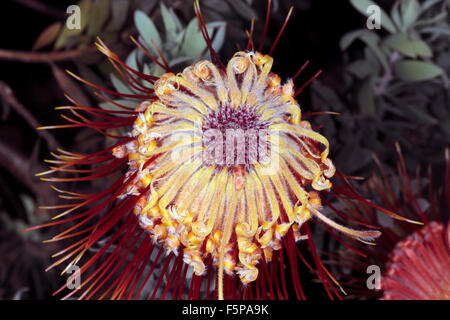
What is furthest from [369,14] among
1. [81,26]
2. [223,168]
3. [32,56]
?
[32,56]

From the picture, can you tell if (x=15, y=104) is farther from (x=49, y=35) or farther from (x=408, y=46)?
(x=408, y=46)

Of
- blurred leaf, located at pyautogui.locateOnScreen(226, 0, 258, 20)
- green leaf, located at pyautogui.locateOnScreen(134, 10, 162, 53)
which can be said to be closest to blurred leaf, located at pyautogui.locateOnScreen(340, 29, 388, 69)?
blurred leaf, located at pyautogui.locateOnScreen(226, 0, 258, 20)

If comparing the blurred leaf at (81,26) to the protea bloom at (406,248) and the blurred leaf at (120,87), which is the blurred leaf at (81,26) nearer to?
the blurred leaf at (120,87)

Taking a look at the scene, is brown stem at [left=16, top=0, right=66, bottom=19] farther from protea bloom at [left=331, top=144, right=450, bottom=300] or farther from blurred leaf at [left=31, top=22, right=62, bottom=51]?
protea bloom at [left=331, top=144, right=450, bottom=300]

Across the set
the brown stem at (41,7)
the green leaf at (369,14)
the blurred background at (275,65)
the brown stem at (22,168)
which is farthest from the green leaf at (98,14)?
the green leaf at (369,14)

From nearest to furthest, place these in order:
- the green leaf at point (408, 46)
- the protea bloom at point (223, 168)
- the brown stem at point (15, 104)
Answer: the protea bloom at point (223, 168) → the green leaf at point (408, 46) → the brown stem at point (15, 104)

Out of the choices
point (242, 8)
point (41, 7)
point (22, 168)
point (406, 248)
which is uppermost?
point (41, 7)

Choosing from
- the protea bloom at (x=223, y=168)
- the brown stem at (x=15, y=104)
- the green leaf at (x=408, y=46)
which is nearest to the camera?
the protea bloom at (x=223, y=168)
